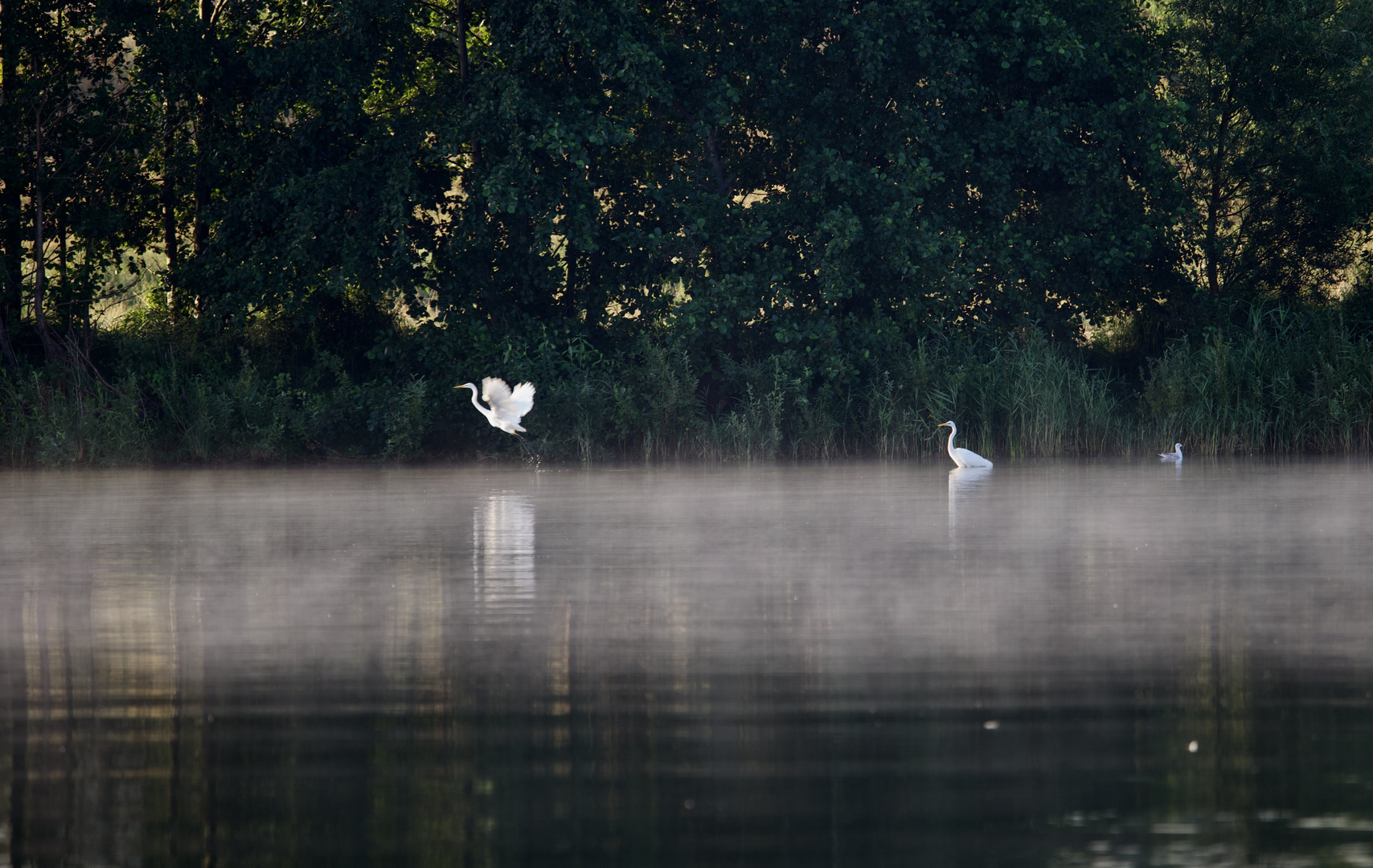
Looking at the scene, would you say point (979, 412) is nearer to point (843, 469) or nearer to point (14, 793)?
point (843, 469)

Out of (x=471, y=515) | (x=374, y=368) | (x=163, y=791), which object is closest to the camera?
(x=163, y=791)

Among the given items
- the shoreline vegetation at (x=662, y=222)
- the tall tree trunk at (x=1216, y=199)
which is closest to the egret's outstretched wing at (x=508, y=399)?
the shoreline vegetation at (x=662, y=222)

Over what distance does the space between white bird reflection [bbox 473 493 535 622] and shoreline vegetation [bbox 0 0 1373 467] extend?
9047mm

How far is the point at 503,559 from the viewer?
13.6m

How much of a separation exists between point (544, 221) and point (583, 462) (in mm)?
→ 4034

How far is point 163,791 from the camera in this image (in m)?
6.21

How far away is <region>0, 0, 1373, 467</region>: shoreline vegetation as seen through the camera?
27.8m

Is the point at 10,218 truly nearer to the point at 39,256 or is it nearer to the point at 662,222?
the point at 39,256

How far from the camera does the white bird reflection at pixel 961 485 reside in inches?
662

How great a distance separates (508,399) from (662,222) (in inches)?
216

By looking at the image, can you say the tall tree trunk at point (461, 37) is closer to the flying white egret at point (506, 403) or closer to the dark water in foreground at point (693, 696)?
the flying white egret at point (506, 403)

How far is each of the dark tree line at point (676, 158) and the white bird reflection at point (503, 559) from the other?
9.37 m

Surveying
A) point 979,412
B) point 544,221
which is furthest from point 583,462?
point 979,412

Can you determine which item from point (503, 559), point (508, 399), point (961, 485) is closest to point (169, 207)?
point (508, 399)
